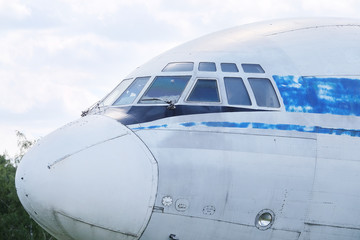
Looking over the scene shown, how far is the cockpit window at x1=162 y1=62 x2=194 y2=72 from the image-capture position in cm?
1537

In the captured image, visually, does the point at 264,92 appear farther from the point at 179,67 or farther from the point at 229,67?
the point at 179,67

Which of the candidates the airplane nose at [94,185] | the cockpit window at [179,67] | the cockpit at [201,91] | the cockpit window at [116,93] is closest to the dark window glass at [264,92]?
the cockpit at [201,91]

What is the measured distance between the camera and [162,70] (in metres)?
15.6

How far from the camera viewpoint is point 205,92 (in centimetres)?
1501

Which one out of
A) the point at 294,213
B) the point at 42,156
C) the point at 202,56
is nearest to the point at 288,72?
the point at 202,56

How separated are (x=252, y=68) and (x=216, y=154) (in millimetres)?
1925

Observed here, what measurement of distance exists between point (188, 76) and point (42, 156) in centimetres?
300

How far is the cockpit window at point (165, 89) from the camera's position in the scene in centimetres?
Result: 1498

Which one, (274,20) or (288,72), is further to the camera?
(274,20)

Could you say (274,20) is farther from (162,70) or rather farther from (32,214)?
(32,214)

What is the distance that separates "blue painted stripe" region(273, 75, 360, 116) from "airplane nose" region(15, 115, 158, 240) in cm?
282

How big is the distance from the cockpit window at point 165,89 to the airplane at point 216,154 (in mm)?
24

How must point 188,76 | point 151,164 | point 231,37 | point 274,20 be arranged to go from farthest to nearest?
1. point 274,20
2. point 231,37
3. point 188,76
4. point 151,164

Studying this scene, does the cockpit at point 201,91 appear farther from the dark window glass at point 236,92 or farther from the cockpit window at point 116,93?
the cockpit window at point 116,93
